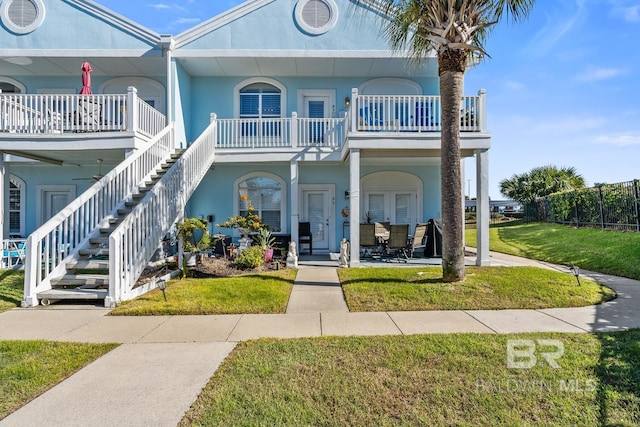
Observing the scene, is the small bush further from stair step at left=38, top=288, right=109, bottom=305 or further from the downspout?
the downspout

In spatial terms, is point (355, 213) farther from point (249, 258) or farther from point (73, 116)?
point (73, 116)

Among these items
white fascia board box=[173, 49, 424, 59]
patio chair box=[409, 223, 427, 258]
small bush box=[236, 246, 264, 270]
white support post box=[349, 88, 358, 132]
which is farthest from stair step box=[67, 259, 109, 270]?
patio chair box=[409, 223, 427, 258]

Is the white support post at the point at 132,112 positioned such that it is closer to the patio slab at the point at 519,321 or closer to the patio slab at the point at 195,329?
the patio slab at the point at 195,329

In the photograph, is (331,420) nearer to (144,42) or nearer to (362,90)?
(362,90)

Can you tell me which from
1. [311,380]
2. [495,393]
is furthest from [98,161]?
[495,393]

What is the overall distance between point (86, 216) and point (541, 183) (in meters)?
23.3

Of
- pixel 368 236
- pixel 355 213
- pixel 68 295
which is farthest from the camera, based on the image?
pixel 368 236

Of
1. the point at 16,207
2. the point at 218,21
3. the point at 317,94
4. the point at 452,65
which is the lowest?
the point at 16,207

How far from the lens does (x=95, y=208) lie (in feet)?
26.0

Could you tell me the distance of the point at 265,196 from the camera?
12.3 m

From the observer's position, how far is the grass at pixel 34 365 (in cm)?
306

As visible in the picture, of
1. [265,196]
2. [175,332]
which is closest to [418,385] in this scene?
[175,332]

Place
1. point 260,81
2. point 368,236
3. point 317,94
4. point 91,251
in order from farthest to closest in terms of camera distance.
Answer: point 317,94 → point 260,81 → point 368,236 → point 91,251

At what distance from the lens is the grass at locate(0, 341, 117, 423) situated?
3061 millimetres
